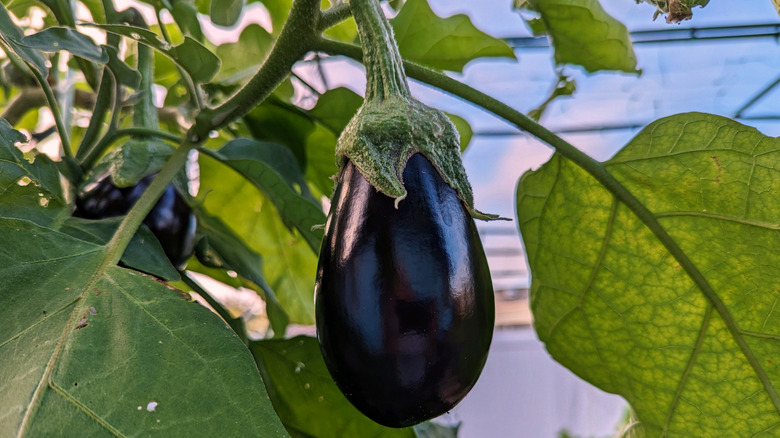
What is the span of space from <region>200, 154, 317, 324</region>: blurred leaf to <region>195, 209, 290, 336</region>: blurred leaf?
0.14 m

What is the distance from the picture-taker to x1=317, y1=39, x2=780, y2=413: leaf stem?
21.3 inches

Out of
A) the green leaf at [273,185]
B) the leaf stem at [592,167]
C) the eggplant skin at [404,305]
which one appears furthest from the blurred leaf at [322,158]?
the eggplant skin at [404,305]

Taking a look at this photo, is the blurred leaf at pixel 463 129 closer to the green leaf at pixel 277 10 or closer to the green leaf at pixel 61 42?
the green leaf at pixel 277 10

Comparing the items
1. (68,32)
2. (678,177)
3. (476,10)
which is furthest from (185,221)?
(476,10)

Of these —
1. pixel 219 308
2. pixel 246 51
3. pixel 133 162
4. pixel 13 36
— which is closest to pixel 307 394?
pixel 219 308

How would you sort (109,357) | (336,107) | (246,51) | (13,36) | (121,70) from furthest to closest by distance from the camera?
(246,51) → (336,107) → (121,70) → (13,36) → (109,357)

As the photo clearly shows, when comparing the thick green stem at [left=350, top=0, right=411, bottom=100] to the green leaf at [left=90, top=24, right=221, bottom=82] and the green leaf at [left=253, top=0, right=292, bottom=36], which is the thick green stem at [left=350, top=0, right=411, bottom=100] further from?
the green leaf at [left=253, top=0, right=292, bottom=36]

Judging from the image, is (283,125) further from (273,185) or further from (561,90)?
(561,90)

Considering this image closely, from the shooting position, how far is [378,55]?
0.46m

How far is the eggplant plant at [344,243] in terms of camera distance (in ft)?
1.23

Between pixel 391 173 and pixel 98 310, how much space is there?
0.17 m

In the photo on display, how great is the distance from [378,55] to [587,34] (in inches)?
15.4

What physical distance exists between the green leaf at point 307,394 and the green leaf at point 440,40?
0.35 m

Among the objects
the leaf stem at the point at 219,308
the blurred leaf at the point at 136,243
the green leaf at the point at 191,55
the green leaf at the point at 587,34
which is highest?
the green leaf at the point at 587,34
